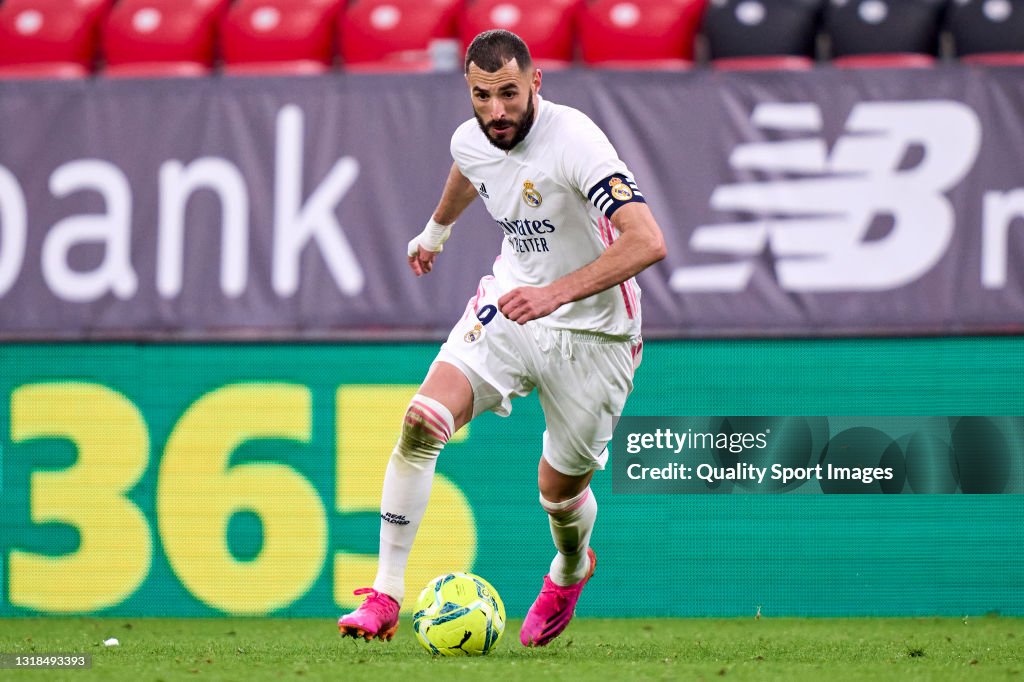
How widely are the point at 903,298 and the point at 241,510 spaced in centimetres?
357

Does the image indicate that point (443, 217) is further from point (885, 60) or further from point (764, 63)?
point (885, 60)

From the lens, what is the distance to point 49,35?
27.3ft

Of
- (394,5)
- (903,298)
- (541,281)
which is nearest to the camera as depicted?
(541,281)

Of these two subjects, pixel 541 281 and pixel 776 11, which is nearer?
pixel 541 281

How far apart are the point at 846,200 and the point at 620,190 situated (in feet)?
10.2

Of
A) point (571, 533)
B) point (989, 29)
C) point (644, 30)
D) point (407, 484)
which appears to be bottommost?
point (571, 533)

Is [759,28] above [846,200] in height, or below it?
above

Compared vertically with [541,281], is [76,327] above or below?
above

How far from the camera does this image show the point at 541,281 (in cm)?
520

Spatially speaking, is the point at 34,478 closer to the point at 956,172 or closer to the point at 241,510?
the point at 241,510

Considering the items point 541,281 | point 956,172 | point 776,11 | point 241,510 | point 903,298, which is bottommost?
point 241,510

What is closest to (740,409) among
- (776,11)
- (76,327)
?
(776,11)

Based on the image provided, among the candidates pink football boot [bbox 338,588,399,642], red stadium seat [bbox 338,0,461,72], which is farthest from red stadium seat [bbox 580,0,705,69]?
pink football boot [bbox 338,588,399,642]
